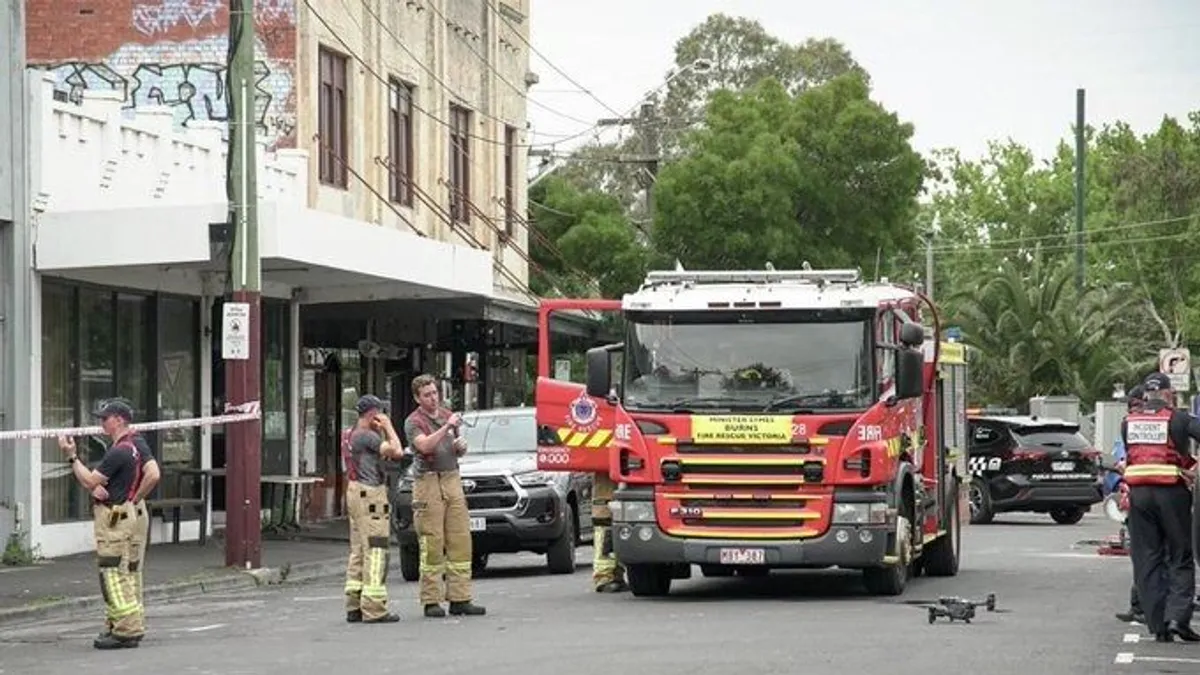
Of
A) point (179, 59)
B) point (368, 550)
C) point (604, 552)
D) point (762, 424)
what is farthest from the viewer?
point (179, 59)

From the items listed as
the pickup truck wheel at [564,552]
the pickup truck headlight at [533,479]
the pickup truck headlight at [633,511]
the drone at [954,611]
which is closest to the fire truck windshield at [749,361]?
the pickup truck headlight at [633,511]

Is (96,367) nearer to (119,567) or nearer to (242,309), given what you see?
(242,309)

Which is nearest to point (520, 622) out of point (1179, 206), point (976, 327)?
point (976, 327)

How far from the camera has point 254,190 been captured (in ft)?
84.4

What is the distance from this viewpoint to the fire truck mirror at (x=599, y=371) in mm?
20719

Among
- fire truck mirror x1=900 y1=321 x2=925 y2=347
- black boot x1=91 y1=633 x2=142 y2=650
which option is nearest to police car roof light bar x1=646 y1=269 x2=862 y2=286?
fire truck mirror x1=900 y1=321 x2=925 y2=347

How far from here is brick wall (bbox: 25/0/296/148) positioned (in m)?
35.5

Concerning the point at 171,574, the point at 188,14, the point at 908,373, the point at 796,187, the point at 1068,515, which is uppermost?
the point at 188,14

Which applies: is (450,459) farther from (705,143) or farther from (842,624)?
(705,143)

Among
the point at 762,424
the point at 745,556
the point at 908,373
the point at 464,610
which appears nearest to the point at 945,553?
the point at 908,373

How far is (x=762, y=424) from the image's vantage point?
20203mm

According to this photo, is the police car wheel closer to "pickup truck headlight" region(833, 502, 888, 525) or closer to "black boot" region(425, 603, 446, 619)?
"pickup truck headlight" region(833, 502, 888, 525)

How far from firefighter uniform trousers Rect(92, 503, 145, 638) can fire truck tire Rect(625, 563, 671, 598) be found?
503cm

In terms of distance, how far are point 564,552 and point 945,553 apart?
13.2ft
